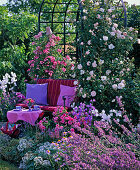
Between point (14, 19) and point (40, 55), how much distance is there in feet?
7.33

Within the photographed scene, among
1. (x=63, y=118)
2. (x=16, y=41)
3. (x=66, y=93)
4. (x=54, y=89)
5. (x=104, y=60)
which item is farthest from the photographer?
(x=16, y=41)

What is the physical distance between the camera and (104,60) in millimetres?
4781

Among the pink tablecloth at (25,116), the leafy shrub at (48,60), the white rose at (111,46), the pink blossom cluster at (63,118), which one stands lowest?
the pink tablecloth at (25,116)

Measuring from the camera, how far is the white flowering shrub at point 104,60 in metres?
4.62

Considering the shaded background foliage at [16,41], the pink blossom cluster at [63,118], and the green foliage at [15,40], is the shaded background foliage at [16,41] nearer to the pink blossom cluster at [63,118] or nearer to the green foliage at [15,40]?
the green foliage at [15,40]

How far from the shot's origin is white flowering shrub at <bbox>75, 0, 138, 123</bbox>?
4.62m

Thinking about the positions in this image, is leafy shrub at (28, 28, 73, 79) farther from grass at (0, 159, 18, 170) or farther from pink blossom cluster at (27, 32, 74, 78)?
grass at (0, 159, 18, 170)

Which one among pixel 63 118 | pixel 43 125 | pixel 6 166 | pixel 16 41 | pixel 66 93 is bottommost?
pixel 6 166

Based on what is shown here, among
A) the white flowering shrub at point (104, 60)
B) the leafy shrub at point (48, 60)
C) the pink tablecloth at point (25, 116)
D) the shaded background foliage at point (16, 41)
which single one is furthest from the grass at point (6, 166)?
the shaded background foliage at point (16, 41)

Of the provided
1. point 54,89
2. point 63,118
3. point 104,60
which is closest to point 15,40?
point 54,89

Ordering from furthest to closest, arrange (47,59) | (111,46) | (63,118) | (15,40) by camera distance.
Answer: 1. (15,40)
2. (47,59)
3. (111,46)
4. (63,118)

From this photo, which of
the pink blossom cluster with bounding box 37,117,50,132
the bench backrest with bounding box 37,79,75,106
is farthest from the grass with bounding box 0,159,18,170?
the bench backrest with bounding box 37,79,75,106

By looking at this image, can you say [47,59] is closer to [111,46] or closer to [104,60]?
[104,60]

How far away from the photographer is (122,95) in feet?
15.3
